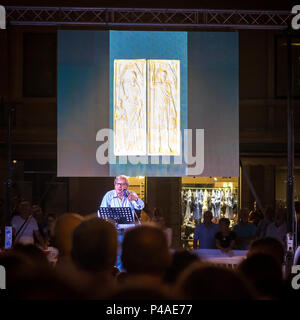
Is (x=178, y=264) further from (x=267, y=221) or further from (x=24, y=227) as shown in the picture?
(x=267, y=221)

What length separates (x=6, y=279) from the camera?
7.51 feet

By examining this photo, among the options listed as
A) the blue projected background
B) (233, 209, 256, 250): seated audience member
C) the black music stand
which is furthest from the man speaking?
(233, 209, 256, 250): seated audience member

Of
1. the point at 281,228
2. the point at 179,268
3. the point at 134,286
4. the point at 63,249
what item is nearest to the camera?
the point at 134,286

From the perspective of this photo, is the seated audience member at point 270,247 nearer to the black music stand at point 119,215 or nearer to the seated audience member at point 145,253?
the seated audience member at point 145,253

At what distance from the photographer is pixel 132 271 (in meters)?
2.52

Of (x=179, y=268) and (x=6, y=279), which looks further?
(x=179, y=268)

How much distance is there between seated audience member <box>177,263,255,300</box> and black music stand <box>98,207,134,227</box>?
6.31m

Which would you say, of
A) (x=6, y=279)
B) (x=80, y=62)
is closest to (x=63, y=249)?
(x=6, y=279)

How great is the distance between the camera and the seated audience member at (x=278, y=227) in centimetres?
954

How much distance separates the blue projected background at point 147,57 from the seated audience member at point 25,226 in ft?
3.68

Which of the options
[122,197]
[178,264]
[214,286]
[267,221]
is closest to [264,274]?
[178,264]

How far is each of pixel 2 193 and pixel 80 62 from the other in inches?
176

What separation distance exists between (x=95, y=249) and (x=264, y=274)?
0.84 meters

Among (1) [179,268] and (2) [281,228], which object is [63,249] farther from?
(2) [281,228]
